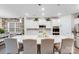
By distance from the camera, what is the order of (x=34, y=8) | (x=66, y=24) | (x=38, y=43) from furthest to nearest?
(x=66, y=24) < (x=34, y=8) < (x=38, y=43)

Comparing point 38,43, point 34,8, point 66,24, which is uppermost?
point 34,8

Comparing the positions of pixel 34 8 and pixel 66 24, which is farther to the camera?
pixel 66 24

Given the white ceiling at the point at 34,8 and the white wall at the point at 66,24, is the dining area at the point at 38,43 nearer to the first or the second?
the white ceiling at the point at 34,8

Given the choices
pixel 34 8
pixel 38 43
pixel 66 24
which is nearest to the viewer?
pixel 38 43

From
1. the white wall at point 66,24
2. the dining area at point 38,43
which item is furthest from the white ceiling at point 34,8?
the white wall at point 66,24

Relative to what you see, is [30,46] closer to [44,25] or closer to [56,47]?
[56,47]

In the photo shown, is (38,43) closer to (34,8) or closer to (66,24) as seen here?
(34,8)

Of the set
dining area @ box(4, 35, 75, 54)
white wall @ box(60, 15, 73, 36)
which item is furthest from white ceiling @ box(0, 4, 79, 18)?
white wall @ box(60, 15, 73, 36)

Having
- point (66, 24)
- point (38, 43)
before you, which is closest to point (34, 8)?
point (38, 43)

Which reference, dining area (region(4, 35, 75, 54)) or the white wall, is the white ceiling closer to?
dining area (region(4, 35, 75, 54))

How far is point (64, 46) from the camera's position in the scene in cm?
400

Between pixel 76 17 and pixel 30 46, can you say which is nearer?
pixel 30 46

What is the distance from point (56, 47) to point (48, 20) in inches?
225
